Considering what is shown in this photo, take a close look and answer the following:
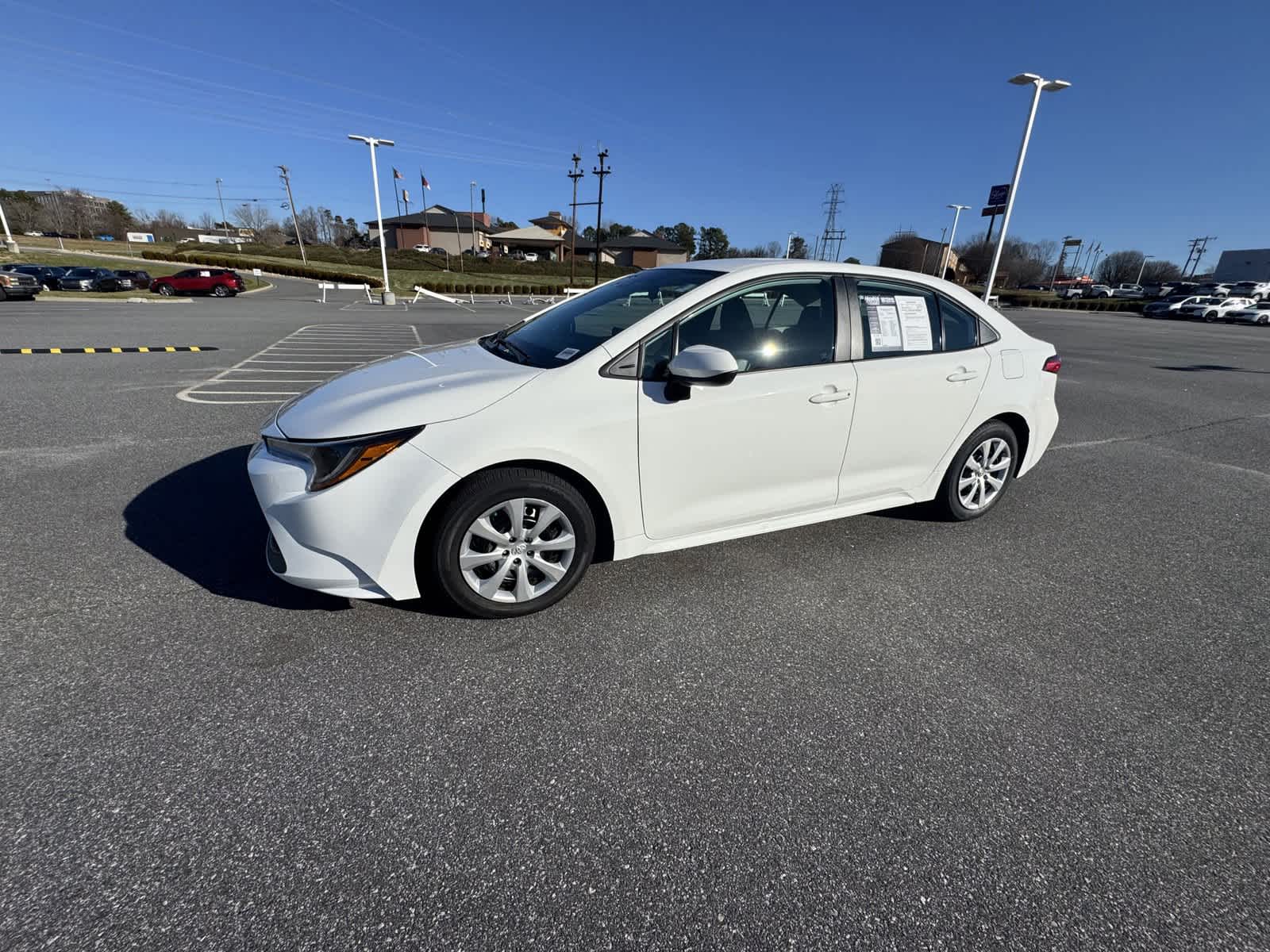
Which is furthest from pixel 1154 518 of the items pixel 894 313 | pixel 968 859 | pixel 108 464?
pixel 108 464

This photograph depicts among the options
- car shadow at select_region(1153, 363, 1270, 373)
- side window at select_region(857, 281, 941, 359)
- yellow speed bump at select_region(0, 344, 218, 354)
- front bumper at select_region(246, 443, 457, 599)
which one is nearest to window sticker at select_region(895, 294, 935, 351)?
side window at select_region(857, 281, 941, 359)

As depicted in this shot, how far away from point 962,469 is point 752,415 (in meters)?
1.77

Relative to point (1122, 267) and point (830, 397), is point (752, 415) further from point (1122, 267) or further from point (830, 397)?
point (1122, 267)

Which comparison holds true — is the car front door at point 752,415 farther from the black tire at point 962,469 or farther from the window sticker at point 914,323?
the black tire at point 962,469

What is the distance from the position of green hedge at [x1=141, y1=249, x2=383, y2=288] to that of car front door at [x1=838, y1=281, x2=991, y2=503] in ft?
147

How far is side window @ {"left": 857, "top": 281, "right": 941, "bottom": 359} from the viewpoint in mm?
3217

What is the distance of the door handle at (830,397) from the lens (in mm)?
2965

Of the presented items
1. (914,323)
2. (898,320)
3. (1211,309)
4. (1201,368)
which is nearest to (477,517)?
(898,320)

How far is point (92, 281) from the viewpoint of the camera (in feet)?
92.2

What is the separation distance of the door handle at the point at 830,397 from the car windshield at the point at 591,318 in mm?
816

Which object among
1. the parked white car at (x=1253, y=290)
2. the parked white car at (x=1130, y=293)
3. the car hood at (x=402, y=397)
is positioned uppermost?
the parked white car at (x=1253, y=290)

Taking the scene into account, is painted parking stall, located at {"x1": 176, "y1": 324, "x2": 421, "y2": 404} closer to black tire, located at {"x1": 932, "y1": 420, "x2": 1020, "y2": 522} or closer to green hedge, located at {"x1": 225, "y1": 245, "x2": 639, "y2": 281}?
black tire, located at {"x1": 932, "y1": 420, "x2": 1020, "y2": 522}

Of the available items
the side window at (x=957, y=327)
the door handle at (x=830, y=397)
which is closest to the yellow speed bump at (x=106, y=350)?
the door handle at (x=830, y=397)

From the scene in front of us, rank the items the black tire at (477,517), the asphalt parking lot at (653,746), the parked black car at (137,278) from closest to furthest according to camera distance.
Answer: the asphalt parking lot at (653,746) < the black tire at (477,517) < the parked black car at (137,278)
